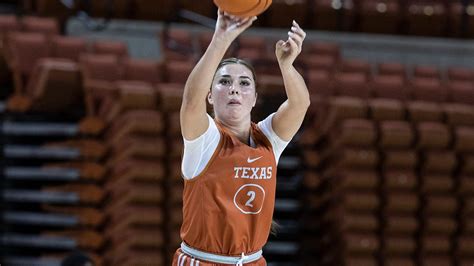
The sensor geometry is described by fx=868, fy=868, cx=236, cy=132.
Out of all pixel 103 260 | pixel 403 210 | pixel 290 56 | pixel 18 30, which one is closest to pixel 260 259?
pixel 290 56

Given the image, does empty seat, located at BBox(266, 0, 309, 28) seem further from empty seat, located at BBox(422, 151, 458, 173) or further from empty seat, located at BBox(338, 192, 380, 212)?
empty seat, located at BBox(338, 192, 380, 212)

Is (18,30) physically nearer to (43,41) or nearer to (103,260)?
(43,41)

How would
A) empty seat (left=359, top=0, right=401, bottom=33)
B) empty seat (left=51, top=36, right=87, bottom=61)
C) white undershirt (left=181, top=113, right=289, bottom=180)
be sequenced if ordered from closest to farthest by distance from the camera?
1. white undershirt (left=181, top=113, right=289, bottom=180)
2. empty seat (left=51, top=36, right=87, bottom=61)
3. empty seat (left=359, top=0, right=401, bottom=33)

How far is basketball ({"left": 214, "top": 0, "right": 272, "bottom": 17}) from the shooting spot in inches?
118

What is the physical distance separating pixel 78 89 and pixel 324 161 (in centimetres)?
262

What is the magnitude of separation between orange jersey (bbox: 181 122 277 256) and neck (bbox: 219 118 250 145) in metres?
0.05

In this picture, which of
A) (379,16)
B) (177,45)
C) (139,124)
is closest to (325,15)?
(379,16)

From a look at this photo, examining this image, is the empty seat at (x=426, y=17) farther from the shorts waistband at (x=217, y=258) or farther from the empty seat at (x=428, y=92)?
the shorts waistband at (x=217, y=258)

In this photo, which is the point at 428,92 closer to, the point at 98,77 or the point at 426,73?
the point at 426,73

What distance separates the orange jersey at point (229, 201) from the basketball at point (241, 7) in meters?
0.61

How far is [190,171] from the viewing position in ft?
11.3

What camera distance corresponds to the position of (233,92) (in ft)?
11.4

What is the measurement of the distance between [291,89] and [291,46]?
0.86 feet

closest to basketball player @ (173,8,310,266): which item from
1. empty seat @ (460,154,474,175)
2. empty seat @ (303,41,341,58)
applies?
empty seat @ (460,154,474,175)
